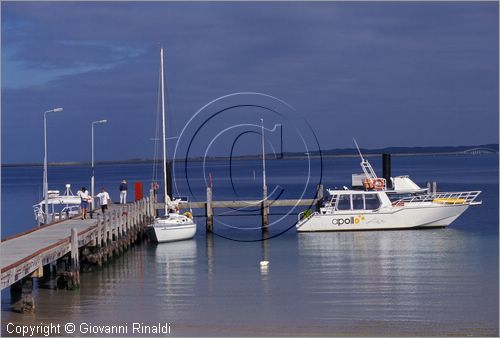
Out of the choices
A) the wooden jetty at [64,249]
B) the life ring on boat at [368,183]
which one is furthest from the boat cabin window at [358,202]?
the wooden jetty at [64,249]

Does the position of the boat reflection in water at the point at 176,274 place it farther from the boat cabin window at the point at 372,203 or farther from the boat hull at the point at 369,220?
the boat cabin window at the point at 372,203

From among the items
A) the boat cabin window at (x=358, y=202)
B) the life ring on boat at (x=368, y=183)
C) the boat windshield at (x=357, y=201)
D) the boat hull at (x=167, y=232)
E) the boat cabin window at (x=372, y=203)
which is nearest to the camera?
the boat hull at (x=167, y=232)

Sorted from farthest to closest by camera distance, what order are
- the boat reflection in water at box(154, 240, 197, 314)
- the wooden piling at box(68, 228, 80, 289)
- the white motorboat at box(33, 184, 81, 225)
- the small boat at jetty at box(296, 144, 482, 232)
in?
the small boat at jetty at box(296, 144, 482, 232), the white motorboat at box(33, 184, 81, 225), the wooden piling at box(68, 228, 80, 289), the boat reflection in water at box(154, 240, 197, 314)

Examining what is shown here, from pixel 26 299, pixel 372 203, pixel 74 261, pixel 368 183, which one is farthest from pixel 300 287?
pixel 372 203

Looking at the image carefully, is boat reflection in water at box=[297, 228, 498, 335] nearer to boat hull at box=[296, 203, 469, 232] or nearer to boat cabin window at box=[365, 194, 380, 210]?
boat hull at box=[296, 203, 469, 232]

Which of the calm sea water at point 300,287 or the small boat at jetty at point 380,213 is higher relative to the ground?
the small boat at jetty at point 380,213

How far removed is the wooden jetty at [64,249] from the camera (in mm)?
21641

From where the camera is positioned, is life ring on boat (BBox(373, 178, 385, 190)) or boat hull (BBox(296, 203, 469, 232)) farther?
life ring on boat (BBox(373, 178, 385, 190))

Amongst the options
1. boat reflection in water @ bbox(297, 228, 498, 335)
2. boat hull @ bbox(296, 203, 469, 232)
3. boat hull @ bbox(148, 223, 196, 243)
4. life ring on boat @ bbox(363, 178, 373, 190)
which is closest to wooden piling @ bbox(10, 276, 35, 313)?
boat reflection in water @ bbox(297, 228, 498, 335)

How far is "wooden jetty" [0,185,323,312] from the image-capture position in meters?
21.6

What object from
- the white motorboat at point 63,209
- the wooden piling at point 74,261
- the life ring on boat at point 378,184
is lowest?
the wooden piling at point 74,261

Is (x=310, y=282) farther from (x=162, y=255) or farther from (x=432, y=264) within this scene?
(x=162, y=255)

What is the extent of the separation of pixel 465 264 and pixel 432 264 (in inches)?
45.6

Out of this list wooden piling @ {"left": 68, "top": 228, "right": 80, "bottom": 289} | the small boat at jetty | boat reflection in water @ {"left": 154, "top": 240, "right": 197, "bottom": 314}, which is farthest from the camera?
the small boat at jetty
